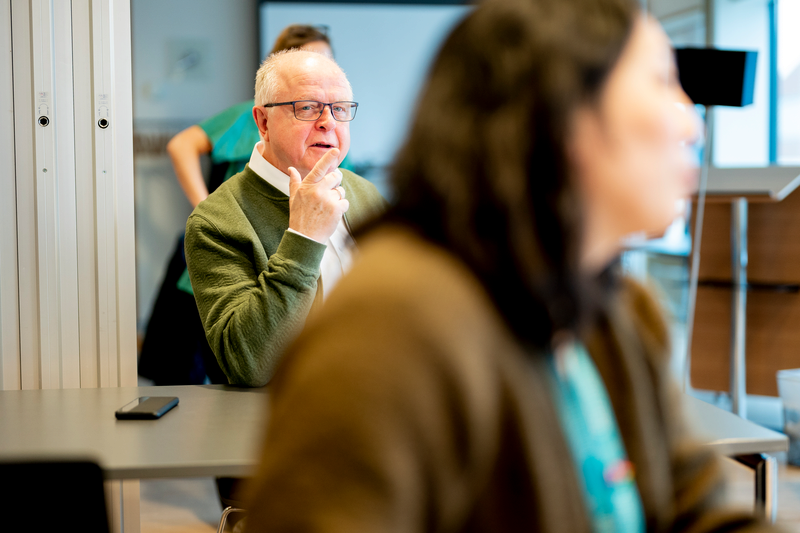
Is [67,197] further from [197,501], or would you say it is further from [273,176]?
[197,501]

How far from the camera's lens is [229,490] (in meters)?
1.65

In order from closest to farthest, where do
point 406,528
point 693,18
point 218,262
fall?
point 406,528 < point 218,262 < point 693,18

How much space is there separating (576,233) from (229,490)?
1.39 meters

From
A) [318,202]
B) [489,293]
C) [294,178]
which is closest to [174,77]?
[294,178]

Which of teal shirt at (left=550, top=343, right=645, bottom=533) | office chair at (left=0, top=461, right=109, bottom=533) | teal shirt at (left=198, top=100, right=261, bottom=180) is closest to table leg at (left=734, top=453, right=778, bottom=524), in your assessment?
teal shirt at (left=550, top=343, right=645, bottom=533)

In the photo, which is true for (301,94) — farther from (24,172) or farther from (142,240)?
(142,240)

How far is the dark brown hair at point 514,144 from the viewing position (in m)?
0.46

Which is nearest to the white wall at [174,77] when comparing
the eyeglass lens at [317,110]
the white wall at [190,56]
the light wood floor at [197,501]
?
the white wall at [190,56]

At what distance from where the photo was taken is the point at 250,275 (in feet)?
5.04

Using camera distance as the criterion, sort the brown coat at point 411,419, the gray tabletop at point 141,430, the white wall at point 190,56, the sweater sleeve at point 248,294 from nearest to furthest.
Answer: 1. the brown coat at point 411,419
2. the gray tabletop at point 141,430
3. the sweater sleeve at point 248,294
4. the white wall at point 190,56

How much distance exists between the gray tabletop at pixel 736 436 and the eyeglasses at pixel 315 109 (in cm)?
99

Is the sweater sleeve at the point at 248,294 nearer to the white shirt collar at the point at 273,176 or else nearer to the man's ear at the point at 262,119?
the white shirt collar at the point at 273,176

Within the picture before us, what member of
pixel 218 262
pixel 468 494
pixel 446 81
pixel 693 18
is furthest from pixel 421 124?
pixel 693 18

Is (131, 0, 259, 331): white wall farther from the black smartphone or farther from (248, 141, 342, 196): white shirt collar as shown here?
the black smartphone
